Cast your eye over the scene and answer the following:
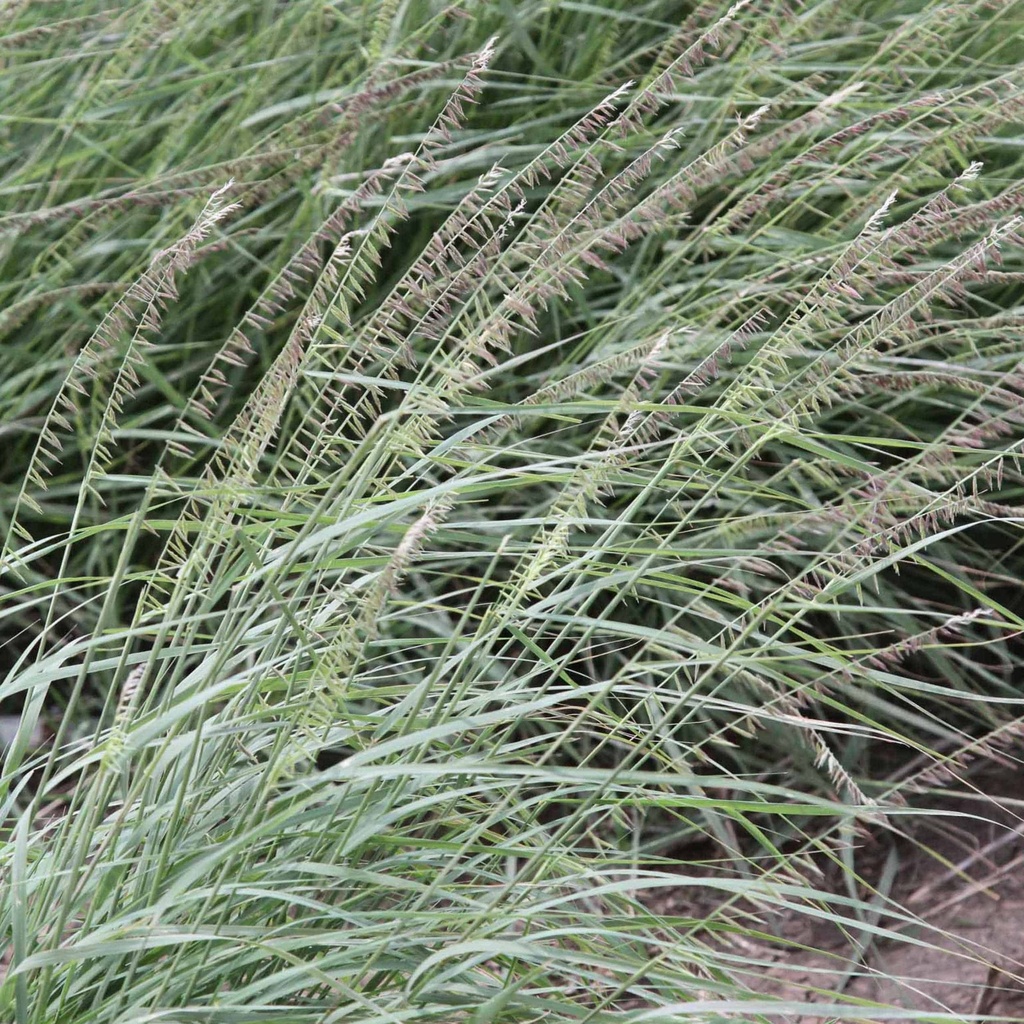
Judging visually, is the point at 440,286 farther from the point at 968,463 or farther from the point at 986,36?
the point at 986,36

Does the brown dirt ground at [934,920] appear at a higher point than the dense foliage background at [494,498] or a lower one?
lower

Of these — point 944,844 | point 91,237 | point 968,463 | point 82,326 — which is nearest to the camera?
point 968,463

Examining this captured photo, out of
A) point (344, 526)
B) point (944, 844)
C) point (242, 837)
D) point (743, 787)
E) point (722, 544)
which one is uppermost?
point (344, 526)

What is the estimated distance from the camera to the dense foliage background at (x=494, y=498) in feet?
4.48

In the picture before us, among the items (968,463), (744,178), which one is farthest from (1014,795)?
(744,178)

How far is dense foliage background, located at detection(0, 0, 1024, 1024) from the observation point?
4.48ft

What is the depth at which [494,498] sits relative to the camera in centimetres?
272

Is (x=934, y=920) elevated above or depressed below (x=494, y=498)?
below

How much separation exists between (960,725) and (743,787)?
1.48 m

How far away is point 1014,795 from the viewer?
2.56 meters

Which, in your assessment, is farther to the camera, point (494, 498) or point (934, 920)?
point (494, 498)

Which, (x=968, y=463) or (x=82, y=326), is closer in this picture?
(x=968, y=463)

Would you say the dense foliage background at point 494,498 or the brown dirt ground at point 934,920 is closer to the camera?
the dense foliage background at point 494,498

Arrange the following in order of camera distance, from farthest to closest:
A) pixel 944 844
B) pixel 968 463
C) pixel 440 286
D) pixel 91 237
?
pixel 91 237, pixel 944 844, pixel 968 463, pixel 440 286
